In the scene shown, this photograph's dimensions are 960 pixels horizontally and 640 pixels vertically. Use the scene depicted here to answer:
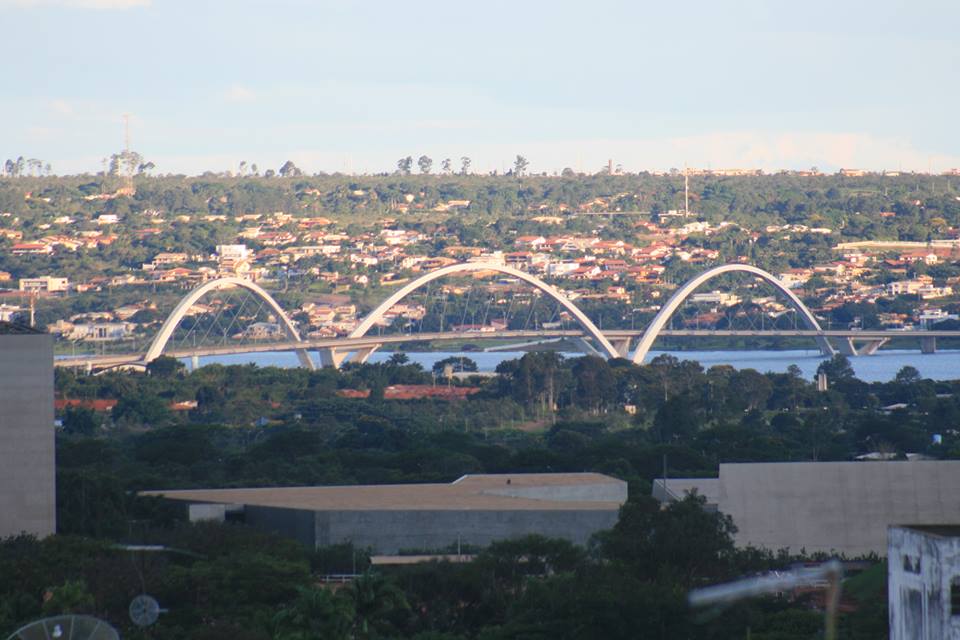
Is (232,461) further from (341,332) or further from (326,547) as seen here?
(341,332)

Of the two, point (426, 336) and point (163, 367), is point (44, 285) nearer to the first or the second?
point (426, 336)

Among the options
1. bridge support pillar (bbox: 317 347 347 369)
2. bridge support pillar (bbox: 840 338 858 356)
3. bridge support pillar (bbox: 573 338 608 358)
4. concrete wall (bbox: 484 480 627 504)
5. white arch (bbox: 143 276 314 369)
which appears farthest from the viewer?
bridge support pillar (bbox: 840 338 858 356)

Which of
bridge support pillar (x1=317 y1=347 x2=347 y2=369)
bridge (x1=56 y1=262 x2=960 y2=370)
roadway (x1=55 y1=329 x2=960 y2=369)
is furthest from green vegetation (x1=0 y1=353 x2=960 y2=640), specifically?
bridge support pillar (x1=317 y1=347 x2=347 y2=369)

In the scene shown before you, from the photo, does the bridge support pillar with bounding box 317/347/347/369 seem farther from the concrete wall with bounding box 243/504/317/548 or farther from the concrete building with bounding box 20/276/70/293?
the concrete wall with bounding box 243/504/317/548

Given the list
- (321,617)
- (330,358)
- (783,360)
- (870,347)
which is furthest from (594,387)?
(321,617)

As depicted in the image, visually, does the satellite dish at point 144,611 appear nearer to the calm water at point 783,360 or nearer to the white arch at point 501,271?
the calm water at point 783,360

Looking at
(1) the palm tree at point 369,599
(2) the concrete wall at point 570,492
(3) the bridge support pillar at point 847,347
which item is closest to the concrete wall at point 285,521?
(2) the concrete wall at point 570,492

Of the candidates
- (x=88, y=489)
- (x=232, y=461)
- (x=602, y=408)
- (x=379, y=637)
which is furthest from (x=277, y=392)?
(x=379, y=637)
